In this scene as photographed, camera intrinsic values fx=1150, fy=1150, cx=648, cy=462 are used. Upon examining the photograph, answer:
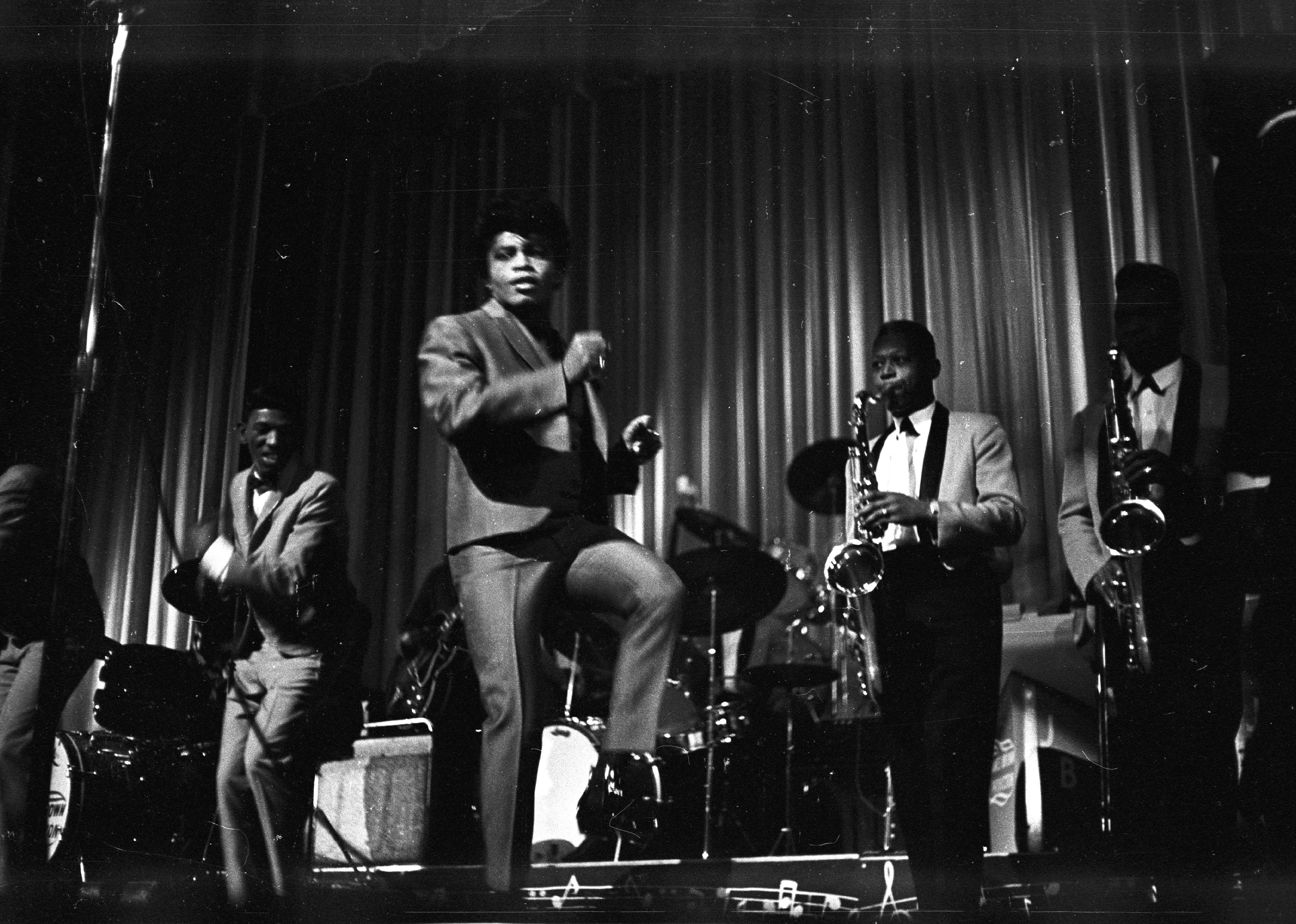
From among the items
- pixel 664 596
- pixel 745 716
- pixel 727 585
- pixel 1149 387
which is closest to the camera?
pixel 664 596

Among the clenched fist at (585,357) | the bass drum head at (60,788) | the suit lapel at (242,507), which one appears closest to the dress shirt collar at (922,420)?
the clenched fist at (585,357)

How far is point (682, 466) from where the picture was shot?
4.00m

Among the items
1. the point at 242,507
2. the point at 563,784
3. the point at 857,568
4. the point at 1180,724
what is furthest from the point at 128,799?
the point at 1180,724

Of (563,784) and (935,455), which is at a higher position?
(935,455)

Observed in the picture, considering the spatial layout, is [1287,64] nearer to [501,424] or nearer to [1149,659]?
[1149,659]

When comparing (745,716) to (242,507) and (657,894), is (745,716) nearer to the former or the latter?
(657,894)

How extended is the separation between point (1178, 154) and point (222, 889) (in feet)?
13.0

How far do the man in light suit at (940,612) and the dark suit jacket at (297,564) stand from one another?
68.7 inches

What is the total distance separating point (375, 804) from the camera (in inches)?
142

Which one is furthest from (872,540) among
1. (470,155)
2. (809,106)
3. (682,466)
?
(470,155)

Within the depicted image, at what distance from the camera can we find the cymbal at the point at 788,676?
412 centimetres

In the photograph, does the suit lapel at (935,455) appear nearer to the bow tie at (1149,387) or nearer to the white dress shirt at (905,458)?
the white dress shirt at (905,458)

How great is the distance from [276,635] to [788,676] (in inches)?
70.0

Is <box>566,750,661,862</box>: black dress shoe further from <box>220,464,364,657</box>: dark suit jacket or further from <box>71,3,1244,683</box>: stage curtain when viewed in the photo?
<box>220,464,364,657</box>: dark suit jacket
